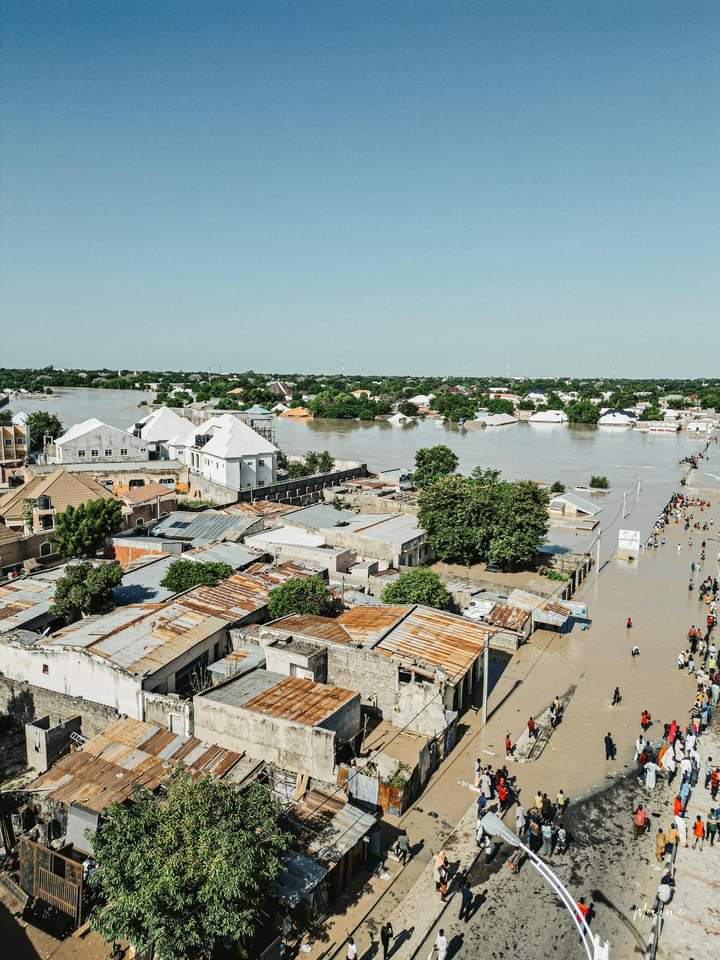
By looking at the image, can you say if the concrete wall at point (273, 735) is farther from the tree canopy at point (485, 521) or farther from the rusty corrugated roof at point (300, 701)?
the tree canopy at point (485, 521)

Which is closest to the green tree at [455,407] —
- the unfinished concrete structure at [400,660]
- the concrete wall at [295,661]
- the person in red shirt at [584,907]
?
the unfinished concrete structure at [400,660]

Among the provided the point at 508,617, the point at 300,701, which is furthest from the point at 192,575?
the point at 508,617

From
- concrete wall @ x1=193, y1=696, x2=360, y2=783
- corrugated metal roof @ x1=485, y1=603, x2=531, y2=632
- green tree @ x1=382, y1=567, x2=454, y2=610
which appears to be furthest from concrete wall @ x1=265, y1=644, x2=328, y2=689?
corrugated metal roof @ x1=485, y1=603, x2=531, y2=632

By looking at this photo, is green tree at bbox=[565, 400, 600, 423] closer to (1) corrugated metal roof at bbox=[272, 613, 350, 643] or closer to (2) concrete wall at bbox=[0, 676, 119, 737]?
(1) corrugated metal roof at bbox=[272, 613, 350, 643]

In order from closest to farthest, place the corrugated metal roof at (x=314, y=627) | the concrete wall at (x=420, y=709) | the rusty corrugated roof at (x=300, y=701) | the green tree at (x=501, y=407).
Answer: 1. the rusty corrugated roof at (x=300, y=701)
2. the concrete wall at (x=420, y=709)
3. the corrugated metal roof at (x=314, y=627)
4. the green tree at (x=501, y=407)

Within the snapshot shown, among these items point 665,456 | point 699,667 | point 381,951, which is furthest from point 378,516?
point 665,456

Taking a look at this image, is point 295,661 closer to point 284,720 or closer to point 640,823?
point 284,720

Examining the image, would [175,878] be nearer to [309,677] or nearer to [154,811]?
[154,811]
